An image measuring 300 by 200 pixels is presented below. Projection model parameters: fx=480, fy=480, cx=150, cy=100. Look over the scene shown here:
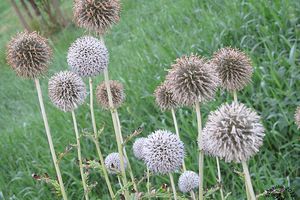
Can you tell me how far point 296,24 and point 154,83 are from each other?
1.46 meters

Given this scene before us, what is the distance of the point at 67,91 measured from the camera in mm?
2717

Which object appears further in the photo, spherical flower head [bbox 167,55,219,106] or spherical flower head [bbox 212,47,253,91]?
spherical flower head [bbox 212,47,253,91]

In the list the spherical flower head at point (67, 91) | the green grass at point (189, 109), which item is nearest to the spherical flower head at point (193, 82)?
the spherical flower head at point (67, 91)

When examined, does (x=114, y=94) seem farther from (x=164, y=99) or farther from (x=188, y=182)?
(x=188, y=182)

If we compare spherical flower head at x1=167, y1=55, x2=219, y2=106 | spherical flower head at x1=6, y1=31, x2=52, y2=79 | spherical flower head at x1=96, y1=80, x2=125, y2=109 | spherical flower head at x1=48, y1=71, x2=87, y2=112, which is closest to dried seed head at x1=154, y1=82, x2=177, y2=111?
spherical flower head at x1=96, y1=80, x2=125, y2=109

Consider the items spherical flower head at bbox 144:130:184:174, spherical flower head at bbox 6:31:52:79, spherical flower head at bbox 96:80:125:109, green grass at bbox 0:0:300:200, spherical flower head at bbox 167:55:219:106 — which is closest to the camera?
spherical flower head at bbox 167:55:219:106

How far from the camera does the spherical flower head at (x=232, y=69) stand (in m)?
2.34

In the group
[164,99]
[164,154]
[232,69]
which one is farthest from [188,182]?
[232,69]

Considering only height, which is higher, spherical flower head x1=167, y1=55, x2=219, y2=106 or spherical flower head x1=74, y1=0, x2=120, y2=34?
spherical flower head x1=74, y1=0, x2=120, y2=34

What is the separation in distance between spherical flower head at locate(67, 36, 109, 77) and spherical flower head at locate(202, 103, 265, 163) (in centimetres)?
88

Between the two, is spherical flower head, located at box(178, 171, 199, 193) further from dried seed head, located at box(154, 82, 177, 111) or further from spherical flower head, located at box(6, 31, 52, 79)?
spherical flower head, located at box(6, 31, 52, 79)

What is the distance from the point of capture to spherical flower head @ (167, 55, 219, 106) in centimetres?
210

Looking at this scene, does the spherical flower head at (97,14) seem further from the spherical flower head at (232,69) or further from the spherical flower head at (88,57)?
the spherical flower head at (232,69)

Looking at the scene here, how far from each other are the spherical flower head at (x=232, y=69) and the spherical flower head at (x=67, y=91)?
834 millimetres
